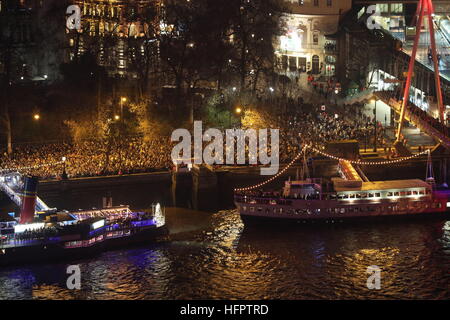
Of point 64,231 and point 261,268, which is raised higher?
point 64,231

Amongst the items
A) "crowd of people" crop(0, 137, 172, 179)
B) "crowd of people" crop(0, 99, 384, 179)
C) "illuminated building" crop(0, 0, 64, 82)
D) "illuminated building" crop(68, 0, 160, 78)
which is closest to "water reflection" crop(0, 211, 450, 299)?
"crowd of people" crop(0, 137, 172, 179)

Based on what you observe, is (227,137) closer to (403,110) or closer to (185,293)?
(403,110)

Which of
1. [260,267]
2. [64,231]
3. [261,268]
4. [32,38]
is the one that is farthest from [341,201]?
[32,38]

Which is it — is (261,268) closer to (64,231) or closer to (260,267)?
(260,267)

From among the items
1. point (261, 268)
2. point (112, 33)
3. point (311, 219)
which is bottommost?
point (261, 268)

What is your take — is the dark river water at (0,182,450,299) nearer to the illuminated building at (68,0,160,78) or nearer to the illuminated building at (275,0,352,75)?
the illuminated building at (68,0,160,78)
